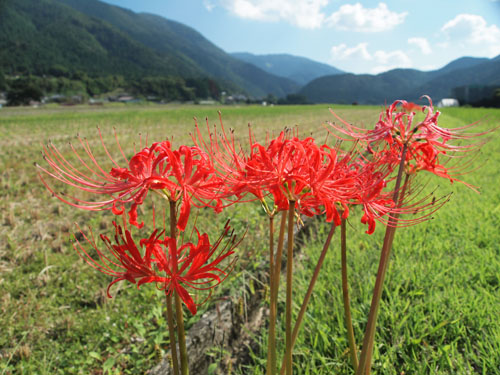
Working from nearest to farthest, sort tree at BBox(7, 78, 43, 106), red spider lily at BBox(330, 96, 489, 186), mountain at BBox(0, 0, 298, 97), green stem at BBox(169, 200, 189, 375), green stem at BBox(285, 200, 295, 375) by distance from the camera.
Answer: green stem at BBox(169, 200, 189, 375) < green stem at BBox(285, 200, 295, 375) < red spider lily at BBox(330, 96, 489, 186) < tree at BBox(7, 78, 43, 106) < mountain at BBox(0, 0, 298, 97)

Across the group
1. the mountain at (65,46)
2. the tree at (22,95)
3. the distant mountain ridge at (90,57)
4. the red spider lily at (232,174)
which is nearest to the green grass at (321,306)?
the red spider lily at (232,174)

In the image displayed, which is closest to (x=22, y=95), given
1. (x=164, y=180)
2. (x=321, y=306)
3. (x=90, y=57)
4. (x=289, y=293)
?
(x=321, y=306)

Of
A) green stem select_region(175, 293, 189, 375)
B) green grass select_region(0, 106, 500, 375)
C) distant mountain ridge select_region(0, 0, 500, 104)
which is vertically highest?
distant mountain ridge select_region(0, 0, 500, 104)

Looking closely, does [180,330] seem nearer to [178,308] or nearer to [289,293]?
[178,308]

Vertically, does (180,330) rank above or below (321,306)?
above

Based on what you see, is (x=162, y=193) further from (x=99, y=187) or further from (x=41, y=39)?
(x=41, y=39)

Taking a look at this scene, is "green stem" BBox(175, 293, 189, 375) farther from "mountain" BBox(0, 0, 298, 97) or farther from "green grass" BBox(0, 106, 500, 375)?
"mountain" BBox(0, 0, 298, 97)

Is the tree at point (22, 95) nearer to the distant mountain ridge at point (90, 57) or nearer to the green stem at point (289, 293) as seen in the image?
the distant mountain ridge at point (90, 57)

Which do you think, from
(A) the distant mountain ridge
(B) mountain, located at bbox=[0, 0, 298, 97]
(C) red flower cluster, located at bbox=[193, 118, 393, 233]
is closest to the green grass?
(C) red flower cluster, located at bbox=[193, 118, 393, 233]

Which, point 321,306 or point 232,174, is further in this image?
point 321,306

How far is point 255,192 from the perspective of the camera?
3.09 ft

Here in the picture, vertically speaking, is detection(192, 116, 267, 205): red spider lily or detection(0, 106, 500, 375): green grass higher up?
detection(192, 116, 267, 205): red spider lily

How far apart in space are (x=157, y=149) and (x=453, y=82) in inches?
7476

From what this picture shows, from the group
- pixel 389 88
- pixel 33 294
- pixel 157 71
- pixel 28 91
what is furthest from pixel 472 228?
pixel 389 88
